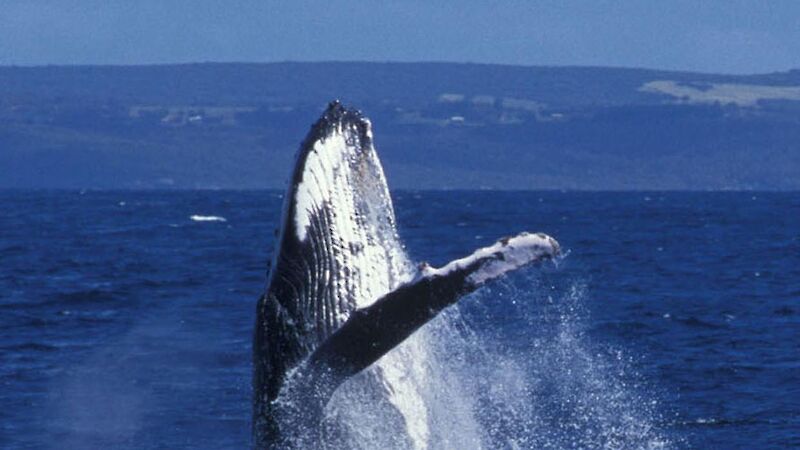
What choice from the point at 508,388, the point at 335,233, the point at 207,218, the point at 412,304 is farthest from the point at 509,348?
the point at 207,218

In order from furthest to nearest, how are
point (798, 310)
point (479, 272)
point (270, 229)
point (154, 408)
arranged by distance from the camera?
point (270, 229)
point (798, 310)
point (154, 408)
point (479, 272)

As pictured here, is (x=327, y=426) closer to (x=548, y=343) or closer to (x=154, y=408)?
(x=154, y=408)

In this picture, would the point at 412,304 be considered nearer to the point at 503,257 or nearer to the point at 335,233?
the point at 503,257

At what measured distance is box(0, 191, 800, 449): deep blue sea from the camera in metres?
15.0

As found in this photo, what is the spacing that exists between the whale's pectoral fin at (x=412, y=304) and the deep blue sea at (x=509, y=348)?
12.5ft

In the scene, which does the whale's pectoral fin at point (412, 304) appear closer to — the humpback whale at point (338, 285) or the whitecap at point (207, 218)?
the humpback whale at point (338, 285)

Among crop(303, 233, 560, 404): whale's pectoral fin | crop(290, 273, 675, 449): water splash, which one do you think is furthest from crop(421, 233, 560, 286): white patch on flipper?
crop(290, 273, 675, 449): water splash

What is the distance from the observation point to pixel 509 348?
18672 millimetres

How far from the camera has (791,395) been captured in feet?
57.0

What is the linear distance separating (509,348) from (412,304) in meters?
12.2

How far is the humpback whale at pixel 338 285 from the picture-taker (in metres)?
6.50

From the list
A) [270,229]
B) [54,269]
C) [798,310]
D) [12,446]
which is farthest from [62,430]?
[270,229]

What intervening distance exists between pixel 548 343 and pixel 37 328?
22.4 feet

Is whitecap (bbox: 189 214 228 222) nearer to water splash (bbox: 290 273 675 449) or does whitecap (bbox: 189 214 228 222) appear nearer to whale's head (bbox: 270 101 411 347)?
water splash (bbox: 290 273 675 449)
